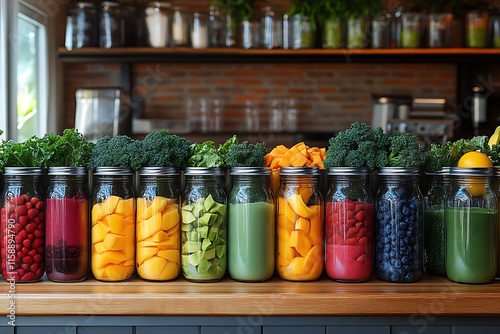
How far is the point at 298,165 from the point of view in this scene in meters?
1.65

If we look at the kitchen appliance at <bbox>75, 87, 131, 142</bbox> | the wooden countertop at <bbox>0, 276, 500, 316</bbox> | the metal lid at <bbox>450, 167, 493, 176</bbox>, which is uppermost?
the kitchen appliance at <bbox>75, 87, 131, 142</bbox>

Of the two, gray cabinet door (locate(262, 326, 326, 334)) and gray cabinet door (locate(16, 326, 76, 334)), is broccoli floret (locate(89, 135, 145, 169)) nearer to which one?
gray cabinet door (locate(16, 326, 76, 334))

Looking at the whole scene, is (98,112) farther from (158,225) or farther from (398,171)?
(398,171)

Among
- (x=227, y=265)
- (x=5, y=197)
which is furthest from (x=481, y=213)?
(x=5, y=197)

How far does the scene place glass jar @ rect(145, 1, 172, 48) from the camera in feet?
13.9

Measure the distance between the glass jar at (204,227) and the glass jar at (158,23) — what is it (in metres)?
2.88

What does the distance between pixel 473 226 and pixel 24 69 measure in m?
3.09

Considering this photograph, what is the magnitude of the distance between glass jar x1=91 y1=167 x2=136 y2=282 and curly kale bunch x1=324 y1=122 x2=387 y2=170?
1.65 ft

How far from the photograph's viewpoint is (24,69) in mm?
Result: 3883

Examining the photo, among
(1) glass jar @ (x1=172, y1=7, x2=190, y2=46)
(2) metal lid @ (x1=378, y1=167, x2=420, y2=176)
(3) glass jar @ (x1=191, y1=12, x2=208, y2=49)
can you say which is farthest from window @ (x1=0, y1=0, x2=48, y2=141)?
(2) metal lid @ (x1=378, y1=167, x2=420, y2=176)

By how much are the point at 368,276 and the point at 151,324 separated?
0.53m

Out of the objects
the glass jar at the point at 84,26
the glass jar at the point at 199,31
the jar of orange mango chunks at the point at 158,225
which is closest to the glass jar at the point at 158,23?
the glass jar at the point at 199,31

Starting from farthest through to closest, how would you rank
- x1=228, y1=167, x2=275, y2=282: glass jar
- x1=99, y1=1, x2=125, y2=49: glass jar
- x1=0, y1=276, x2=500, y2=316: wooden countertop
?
x1=99, y1=1, x2=125, y2=49: glass jar, x1=228, y1=167, x2=275, y2=282: glass jar, x1=0, y1=276, x2=500, y2=316: wooden countertop

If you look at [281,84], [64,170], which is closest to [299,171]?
[64,170]
